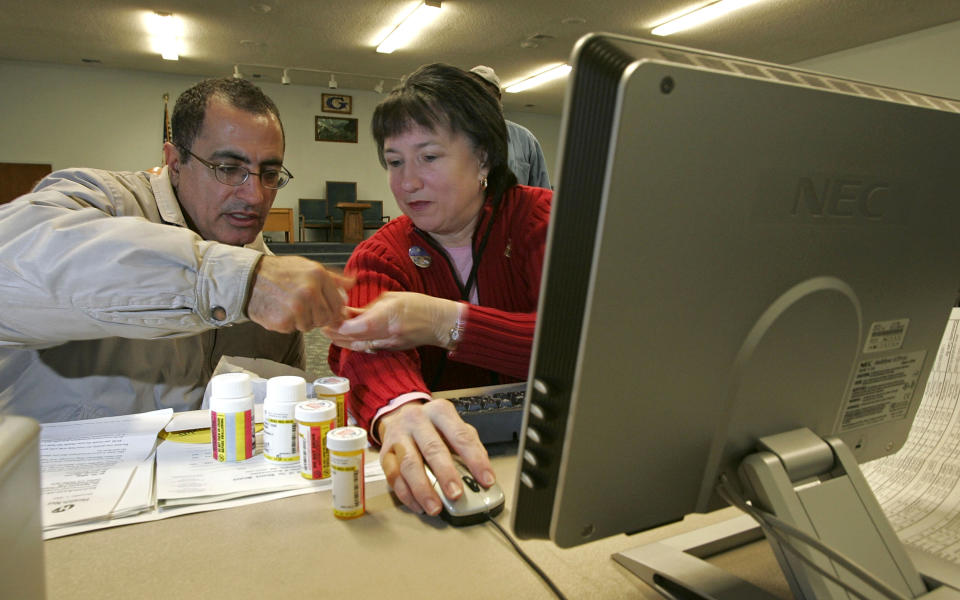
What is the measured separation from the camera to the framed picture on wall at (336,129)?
33.8 feet

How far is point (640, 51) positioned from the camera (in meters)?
0.39

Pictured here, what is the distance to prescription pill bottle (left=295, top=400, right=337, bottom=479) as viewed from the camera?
84 cm

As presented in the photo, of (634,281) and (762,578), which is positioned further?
(762,578)

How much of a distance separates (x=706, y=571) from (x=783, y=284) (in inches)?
13.5

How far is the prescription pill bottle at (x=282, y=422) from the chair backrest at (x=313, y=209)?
9678 mm

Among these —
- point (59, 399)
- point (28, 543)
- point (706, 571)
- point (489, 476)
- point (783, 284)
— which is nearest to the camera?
point (28, 543)

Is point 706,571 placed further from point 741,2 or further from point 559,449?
point 741,2

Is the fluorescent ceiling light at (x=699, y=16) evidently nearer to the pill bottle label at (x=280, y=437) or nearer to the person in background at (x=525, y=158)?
the person in background at (x=525, y=158)

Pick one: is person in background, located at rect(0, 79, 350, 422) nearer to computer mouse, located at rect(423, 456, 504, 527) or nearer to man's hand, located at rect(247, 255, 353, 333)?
man's hand, located at rect(247, 255, 353, 333)

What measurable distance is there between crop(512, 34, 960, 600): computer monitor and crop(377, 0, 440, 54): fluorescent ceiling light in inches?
225

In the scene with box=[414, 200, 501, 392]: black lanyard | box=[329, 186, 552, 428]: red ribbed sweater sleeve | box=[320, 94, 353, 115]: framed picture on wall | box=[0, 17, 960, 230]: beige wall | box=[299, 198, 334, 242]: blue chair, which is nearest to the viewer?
box=[329, 186, 552, 428]: red ribbed sweater sleeve

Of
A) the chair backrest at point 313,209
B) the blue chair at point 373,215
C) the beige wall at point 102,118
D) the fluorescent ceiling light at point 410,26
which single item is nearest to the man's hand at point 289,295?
the fluorescent ceiling light at point 410,26

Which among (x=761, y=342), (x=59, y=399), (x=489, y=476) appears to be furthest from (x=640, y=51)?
(x=59, y=399)

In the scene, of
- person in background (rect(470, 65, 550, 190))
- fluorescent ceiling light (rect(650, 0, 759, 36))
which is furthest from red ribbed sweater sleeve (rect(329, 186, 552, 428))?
fluorescent ceiling light (rect(650, 0, 759, 36))
